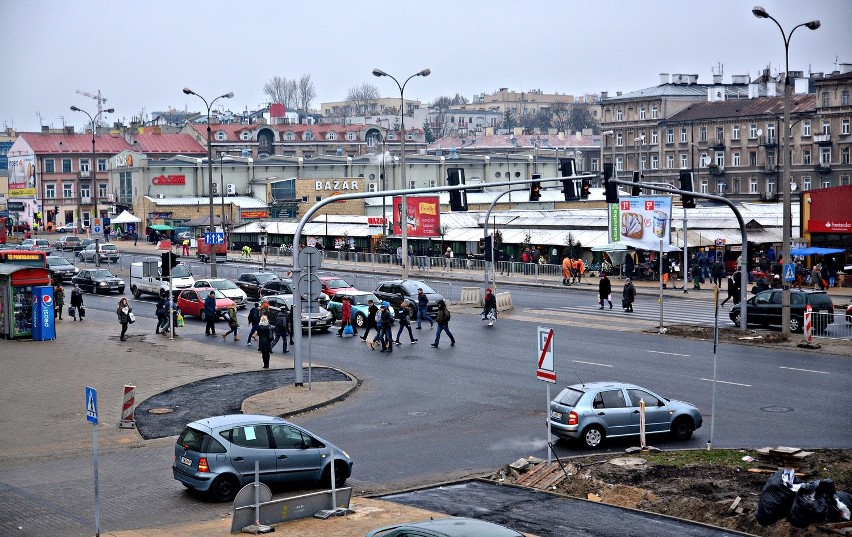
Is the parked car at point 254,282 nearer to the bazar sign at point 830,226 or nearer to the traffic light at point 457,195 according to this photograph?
the traffic light at point 457,195

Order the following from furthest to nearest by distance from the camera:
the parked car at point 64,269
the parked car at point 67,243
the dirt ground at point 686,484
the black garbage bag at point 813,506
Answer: the parked car at point 67,243 < the parked car at point 64,269 < the dirt ground at point 686,484 < the black garbage bag at point 813,506

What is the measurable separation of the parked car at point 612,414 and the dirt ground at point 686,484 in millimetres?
928

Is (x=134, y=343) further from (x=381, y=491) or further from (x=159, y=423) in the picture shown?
(x=381, y=491)

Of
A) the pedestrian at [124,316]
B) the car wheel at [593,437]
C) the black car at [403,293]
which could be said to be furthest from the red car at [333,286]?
the car wheel at [593,437]

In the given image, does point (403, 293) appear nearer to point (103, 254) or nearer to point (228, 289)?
point (228, 289)

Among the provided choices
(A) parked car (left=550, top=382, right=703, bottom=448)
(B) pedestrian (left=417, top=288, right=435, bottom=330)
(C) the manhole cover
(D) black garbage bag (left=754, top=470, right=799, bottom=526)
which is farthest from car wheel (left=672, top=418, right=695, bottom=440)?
(B) pedestrian (left=417, top=288, right=435, bottom=330)

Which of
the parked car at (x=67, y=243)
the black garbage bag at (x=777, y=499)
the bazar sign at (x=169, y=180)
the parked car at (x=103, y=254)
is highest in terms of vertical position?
the bazar sign at (x=169, y=180)

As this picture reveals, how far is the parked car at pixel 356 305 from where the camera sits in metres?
40.0

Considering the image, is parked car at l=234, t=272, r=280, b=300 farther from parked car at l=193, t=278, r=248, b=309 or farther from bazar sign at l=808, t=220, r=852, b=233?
bazar sign at l=808, t=220, r=852, b=233

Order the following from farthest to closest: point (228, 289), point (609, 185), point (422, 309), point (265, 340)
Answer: point (228, 289) < point (422, 309) < point (609, 185) < point (265, 340)

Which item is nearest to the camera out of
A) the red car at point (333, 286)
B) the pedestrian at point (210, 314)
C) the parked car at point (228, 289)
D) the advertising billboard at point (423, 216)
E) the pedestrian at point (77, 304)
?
the pedestrian at point (210, 314)

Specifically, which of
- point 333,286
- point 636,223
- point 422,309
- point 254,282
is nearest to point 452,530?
point 422,309

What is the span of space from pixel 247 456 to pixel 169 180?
8709 centimetres

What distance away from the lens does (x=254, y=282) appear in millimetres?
50125
